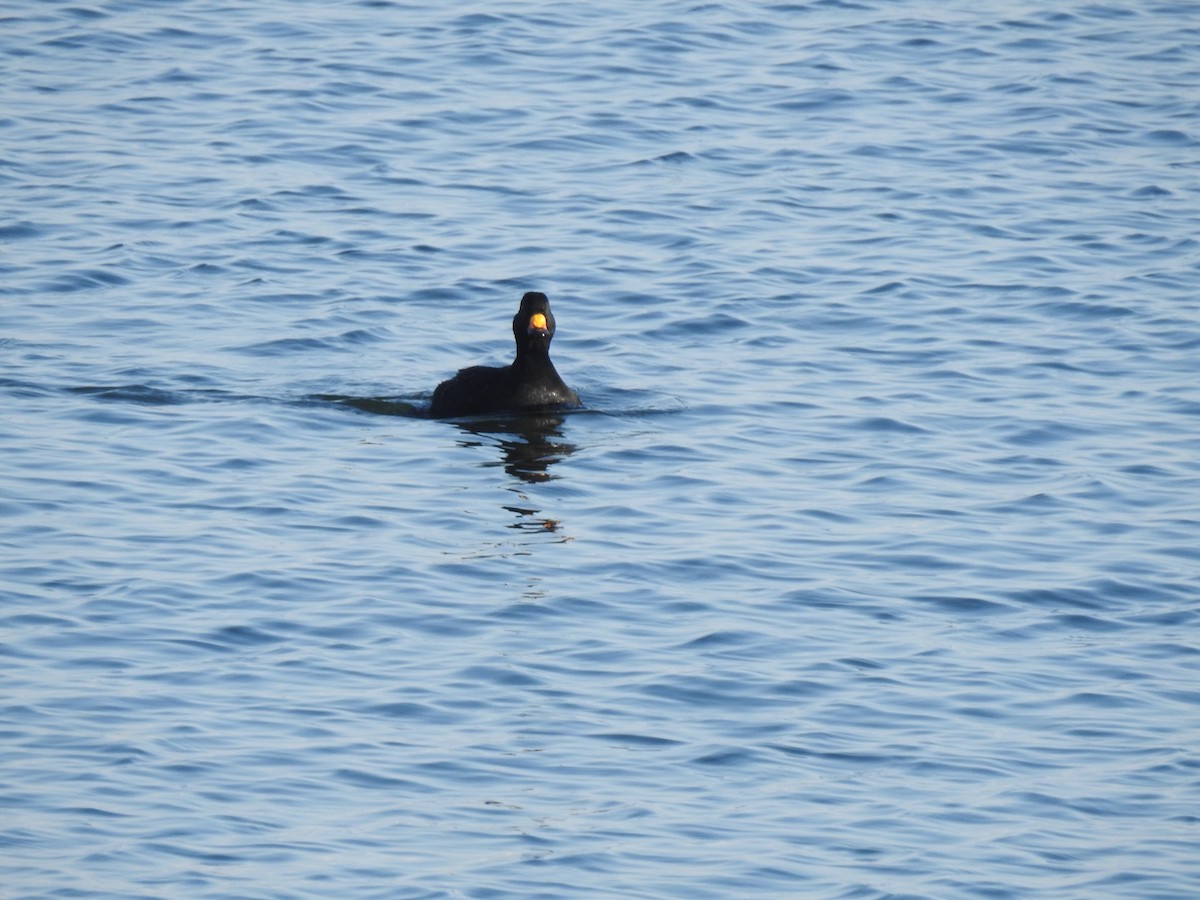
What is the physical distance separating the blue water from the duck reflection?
1.8 inches

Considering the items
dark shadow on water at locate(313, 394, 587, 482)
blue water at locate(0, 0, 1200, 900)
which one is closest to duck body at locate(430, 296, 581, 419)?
dark shadow on water at locate(313, 394, 587, 482)

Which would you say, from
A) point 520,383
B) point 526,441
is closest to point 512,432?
point 526,441

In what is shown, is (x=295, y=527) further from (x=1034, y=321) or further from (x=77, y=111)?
(x=77, y=111)

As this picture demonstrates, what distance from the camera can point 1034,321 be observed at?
664 inches

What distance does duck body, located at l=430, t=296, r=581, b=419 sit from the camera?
1431 cm

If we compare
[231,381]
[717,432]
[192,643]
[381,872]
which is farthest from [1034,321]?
[381,872]

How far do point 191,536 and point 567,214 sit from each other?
856cm

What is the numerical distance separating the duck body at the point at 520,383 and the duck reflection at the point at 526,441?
3.7 inches

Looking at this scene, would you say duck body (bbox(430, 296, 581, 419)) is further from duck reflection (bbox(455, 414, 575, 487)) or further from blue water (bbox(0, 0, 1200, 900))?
blue water (bbox(0, 0, 1200, 900))

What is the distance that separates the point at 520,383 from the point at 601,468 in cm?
126

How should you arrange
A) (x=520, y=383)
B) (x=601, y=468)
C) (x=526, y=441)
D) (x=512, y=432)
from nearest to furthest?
(x=601, y=468)
(x=526, y=441)
(x=512, y=432)
(x=520, y=383)

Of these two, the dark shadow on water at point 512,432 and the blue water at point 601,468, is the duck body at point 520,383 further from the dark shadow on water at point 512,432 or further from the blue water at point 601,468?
the blue water at point 601,468

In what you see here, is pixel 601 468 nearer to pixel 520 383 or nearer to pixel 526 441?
pixel 526 441

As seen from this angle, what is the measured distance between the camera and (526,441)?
14.0 meters
